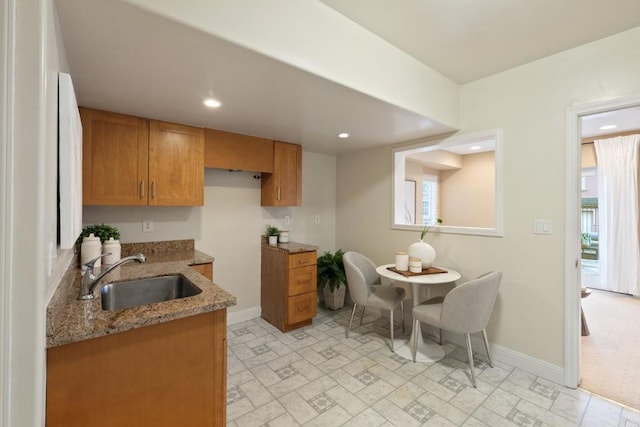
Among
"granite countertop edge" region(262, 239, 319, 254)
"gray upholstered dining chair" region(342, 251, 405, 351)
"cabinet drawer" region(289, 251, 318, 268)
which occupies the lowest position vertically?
"gray upholstered dining chair" region(342, 251, 405, 351)

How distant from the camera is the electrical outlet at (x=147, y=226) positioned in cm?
278

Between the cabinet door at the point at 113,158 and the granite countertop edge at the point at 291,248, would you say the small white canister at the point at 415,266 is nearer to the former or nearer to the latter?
the granite countertop edge at the point at 291,248

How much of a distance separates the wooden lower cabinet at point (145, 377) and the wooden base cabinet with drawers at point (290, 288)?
1675mm

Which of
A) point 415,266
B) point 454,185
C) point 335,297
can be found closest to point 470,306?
point 415,266

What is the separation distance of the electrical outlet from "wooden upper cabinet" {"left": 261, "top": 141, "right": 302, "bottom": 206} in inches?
47.7

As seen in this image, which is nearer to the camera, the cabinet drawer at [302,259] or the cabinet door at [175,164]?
the cabinet door at [175,164]

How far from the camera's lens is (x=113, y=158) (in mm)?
2332

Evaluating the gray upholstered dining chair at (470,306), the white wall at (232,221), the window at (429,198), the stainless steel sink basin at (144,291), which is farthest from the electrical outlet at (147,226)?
the window at (429,198)

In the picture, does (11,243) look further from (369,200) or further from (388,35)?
(369,200)

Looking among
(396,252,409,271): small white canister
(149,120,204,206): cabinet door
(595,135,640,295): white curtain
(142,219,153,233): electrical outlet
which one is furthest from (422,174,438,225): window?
(142,219,153,233): electrical outlet

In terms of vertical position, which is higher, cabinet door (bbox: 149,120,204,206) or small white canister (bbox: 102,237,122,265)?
cabinet door (bbox: 149,120,204,206)

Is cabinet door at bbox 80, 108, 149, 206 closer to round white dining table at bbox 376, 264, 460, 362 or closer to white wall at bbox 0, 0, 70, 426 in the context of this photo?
white wall at bbox 0, 0, 70, 426

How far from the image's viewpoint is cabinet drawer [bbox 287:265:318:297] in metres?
3.14

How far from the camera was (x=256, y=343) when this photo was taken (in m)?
2.90
